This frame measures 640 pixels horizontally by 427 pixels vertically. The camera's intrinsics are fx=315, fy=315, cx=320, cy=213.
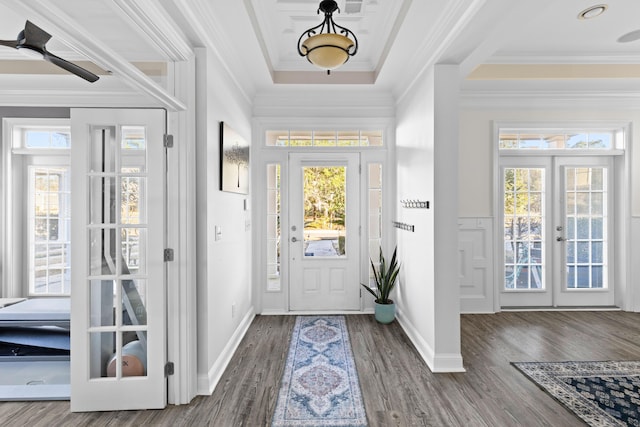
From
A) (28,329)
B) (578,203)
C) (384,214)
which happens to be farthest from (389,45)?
(28,329)

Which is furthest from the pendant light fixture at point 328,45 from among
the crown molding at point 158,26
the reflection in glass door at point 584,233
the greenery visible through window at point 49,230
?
the greenery visible through window at point 49,230

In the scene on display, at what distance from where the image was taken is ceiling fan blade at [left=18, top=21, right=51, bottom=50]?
1.53 m

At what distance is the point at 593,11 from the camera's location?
257cm

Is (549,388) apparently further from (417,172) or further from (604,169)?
(604,169)

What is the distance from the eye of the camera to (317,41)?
197 cm

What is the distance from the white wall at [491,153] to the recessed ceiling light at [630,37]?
923 millimetres

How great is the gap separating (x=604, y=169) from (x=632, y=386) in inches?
113

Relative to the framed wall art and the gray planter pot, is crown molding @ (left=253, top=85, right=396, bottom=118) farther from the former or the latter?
the gray planter pot

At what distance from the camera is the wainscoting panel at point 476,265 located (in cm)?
389

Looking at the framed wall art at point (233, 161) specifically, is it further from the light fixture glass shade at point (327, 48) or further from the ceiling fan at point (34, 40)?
the ceiling fan at point (34, 40)

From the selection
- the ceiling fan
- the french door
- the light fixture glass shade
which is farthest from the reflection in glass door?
the ceiling fan

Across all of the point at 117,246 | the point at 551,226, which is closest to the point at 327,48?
the point at 117,246

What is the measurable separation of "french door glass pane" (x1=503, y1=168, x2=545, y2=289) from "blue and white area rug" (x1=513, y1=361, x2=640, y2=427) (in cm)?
144

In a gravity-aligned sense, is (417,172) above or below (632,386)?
above
